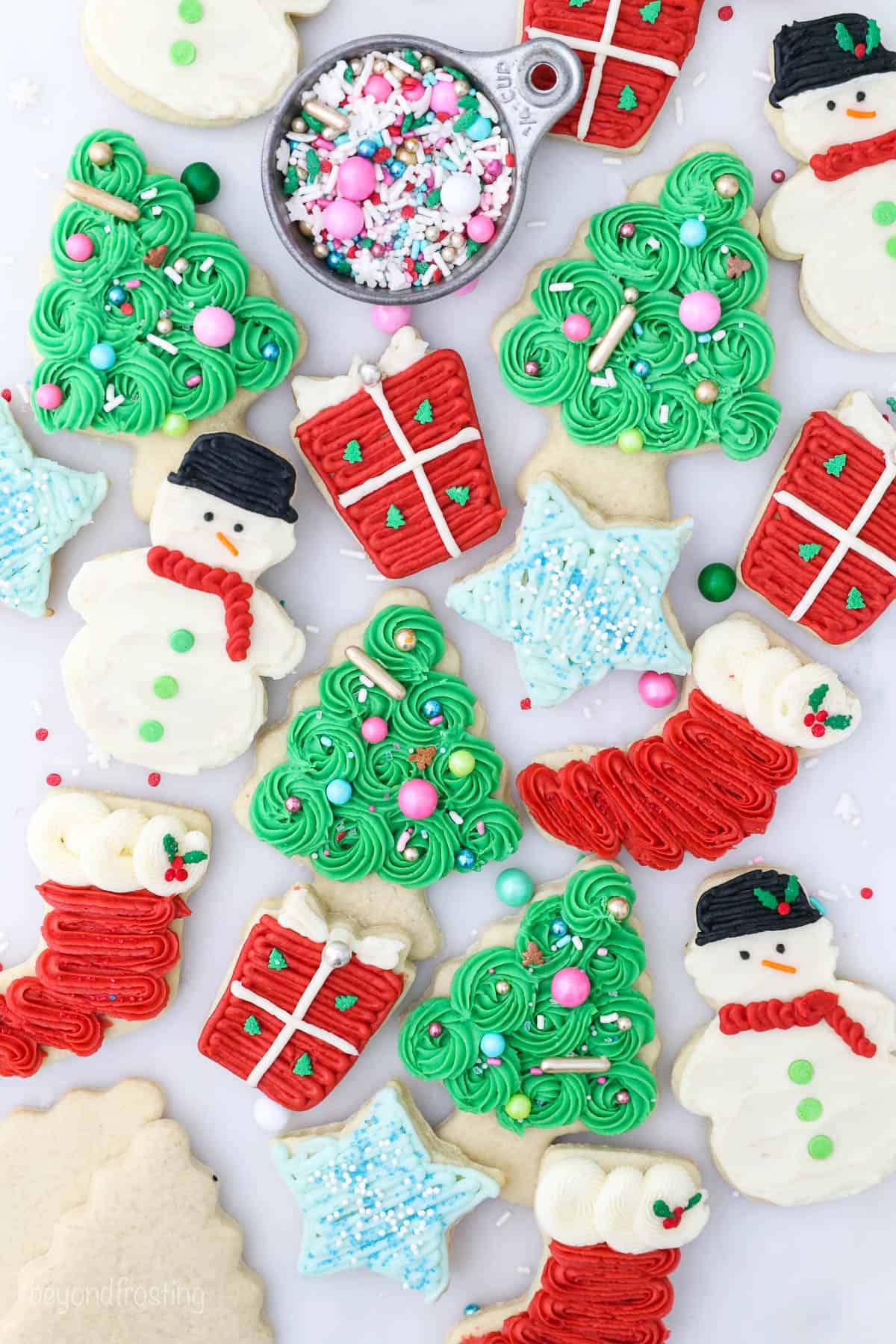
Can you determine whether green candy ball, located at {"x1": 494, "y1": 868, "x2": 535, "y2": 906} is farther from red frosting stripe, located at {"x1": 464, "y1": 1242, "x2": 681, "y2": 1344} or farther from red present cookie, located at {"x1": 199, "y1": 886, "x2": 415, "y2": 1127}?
red frosting stripe, located at {"x1": 464, "y1": 1242, "x2": 681, "y2": 1344}

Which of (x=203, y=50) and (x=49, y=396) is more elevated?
(x=203, y=50)

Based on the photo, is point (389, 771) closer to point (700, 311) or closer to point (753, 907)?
point (753, 907)

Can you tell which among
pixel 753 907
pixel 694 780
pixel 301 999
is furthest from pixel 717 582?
pixel 301 999

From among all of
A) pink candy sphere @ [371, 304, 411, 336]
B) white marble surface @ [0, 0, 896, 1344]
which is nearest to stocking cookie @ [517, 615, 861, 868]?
white marble surface @ [0, 0, 896, 1344]

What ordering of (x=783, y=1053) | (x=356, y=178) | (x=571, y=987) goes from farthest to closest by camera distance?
(x=783, y=1053) → (x=571, y=987) → (x=356, y=178)

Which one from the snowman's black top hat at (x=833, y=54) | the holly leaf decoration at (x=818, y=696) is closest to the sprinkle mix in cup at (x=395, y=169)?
the snowman's black top hat at (x=833, y=54)

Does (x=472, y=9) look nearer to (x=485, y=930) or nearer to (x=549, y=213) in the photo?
(x=549, y=213)
